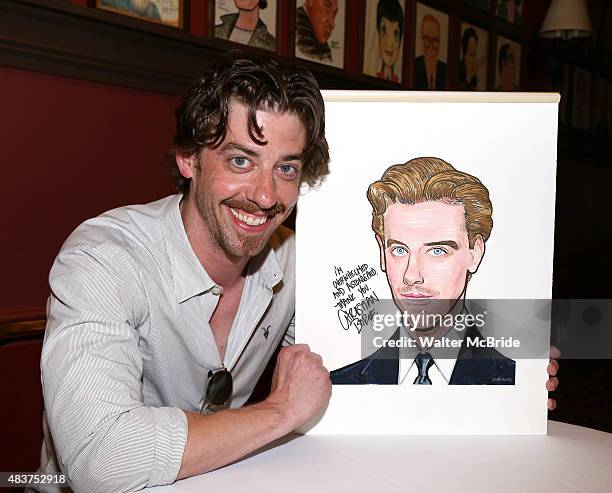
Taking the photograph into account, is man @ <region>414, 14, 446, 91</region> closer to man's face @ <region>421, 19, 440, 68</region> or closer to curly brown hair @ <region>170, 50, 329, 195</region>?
man's face @ <region>421, 19, 440, 68</region>

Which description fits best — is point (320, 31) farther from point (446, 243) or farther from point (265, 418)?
point (265, 418)

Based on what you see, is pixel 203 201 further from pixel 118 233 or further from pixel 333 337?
pixel 333 337

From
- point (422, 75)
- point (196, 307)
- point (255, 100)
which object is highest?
point (422, 75)

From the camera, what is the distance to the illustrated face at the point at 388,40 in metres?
3.84

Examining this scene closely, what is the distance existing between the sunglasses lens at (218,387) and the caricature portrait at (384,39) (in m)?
2.69

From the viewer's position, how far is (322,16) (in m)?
3.38

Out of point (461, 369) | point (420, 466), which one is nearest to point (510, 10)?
point (461, 369)

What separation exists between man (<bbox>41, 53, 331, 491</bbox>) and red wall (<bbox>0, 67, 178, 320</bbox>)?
699mm

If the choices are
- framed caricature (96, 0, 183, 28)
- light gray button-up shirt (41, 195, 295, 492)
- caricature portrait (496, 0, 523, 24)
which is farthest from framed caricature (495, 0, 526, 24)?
light gray button-up shirt (41, 195, 295, 492)

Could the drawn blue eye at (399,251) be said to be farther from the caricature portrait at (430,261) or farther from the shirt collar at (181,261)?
the shirt collar at (181,261)

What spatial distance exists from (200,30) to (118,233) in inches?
63.5

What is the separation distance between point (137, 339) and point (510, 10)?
15.7ft

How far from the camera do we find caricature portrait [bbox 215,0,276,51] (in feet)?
9.18

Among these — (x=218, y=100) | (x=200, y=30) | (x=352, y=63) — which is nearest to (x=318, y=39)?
(x=352, y=63)
